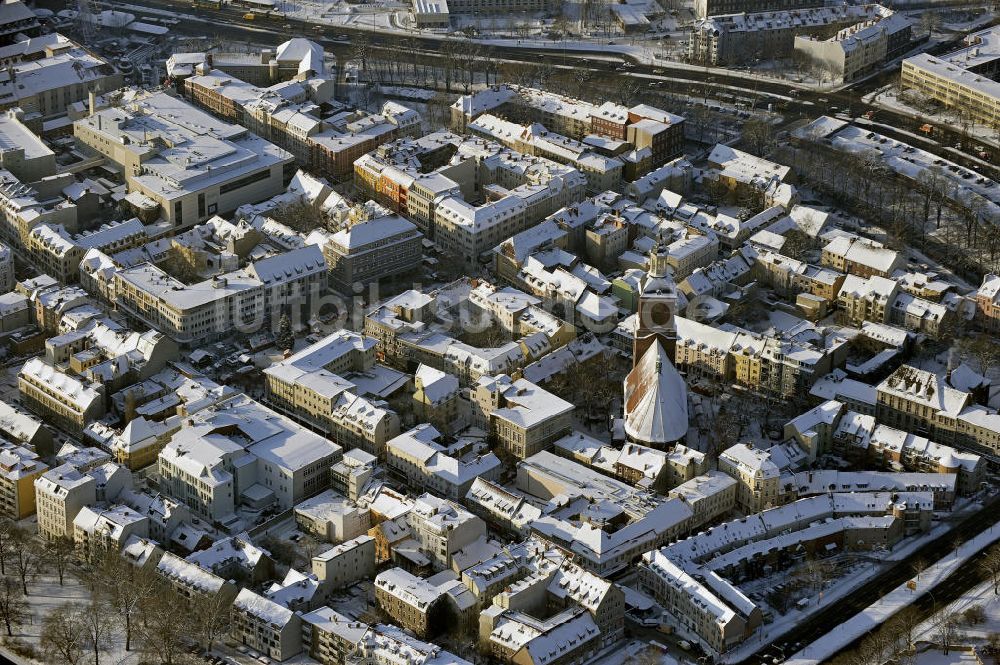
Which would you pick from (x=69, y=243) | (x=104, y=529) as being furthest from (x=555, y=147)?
(x=104, y=529)

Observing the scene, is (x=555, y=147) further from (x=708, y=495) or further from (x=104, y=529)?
(x=104, y=529)

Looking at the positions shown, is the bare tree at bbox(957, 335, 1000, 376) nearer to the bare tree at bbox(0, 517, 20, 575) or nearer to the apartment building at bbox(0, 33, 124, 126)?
the bare tree at bbox(0, 517, 20, 575)

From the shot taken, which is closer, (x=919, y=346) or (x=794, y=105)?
(x=919, y=346)

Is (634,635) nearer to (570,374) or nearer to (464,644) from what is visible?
(464,644)

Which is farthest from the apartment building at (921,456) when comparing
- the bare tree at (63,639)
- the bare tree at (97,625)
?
the bare tree at (63,639)

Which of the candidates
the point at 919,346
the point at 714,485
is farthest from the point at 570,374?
the point at 919,346

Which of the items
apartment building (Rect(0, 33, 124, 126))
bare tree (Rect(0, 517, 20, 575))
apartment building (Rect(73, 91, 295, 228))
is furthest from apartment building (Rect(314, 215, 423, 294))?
apartment building (Rect(0, 33, 124, 126))

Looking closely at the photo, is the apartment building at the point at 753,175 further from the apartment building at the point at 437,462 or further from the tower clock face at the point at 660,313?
the apartment building at the point at 437,462
